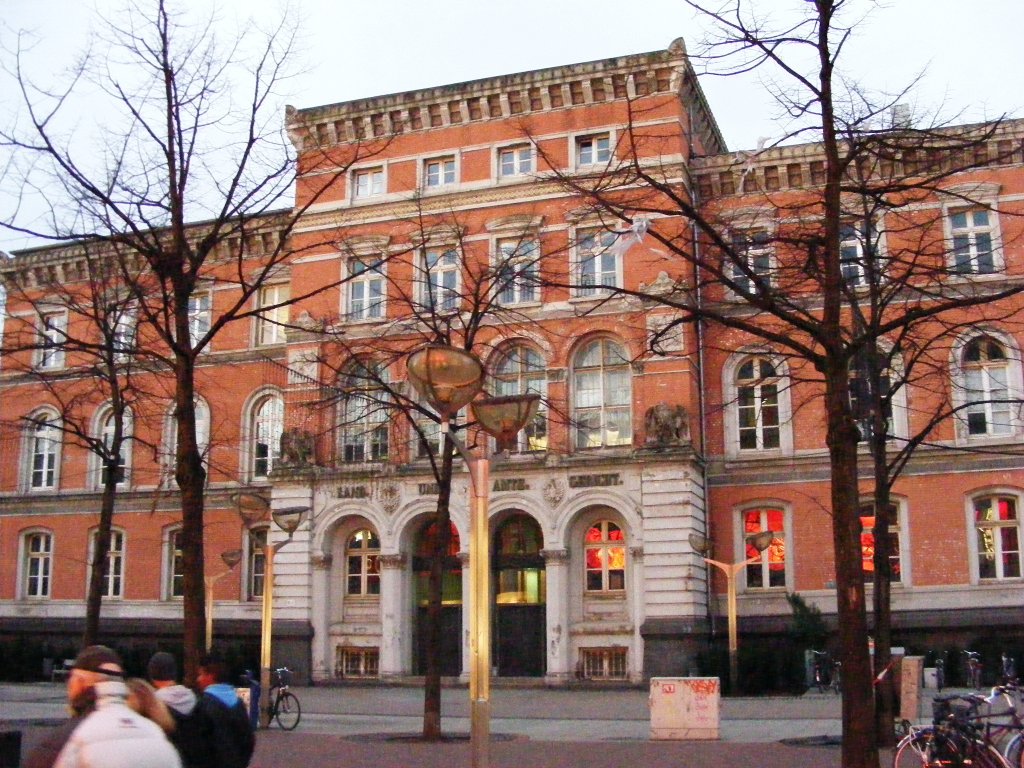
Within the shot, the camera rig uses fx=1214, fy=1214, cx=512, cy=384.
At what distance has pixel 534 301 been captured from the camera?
36.4 metres

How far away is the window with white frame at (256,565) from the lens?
40031 millimetres

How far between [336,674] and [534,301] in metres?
12.8

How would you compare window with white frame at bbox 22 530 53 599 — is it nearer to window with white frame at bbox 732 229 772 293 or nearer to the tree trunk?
the tree trunk

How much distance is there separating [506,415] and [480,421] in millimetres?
251

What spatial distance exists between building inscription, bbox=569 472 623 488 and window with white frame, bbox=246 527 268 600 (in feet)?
37.5

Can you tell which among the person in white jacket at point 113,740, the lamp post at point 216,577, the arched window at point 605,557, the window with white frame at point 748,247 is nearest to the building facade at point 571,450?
the arched window at point 605,557

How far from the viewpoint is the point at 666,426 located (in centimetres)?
3375

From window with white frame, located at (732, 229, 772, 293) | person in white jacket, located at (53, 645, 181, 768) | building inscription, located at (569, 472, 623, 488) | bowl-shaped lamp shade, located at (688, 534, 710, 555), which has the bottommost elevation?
person in white jacket, located at (53, 645, 181, 768)

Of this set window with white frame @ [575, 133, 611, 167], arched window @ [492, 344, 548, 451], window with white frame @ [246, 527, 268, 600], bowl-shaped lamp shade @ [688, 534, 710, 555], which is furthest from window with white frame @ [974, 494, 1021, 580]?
window with white frame @ [246, 527, 268, 600]

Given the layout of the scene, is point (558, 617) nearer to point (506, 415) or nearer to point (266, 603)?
point (266, 603)

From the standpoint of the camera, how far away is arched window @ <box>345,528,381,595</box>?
123 ft

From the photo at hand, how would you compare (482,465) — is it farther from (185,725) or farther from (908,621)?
(908,621)

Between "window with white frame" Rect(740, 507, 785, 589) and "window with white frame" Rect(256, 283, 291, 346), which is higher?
"window with white frame" Rect(256, 283, 291, 346)

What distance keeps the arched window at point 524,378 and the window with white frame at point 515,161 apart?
5574 millimetres
